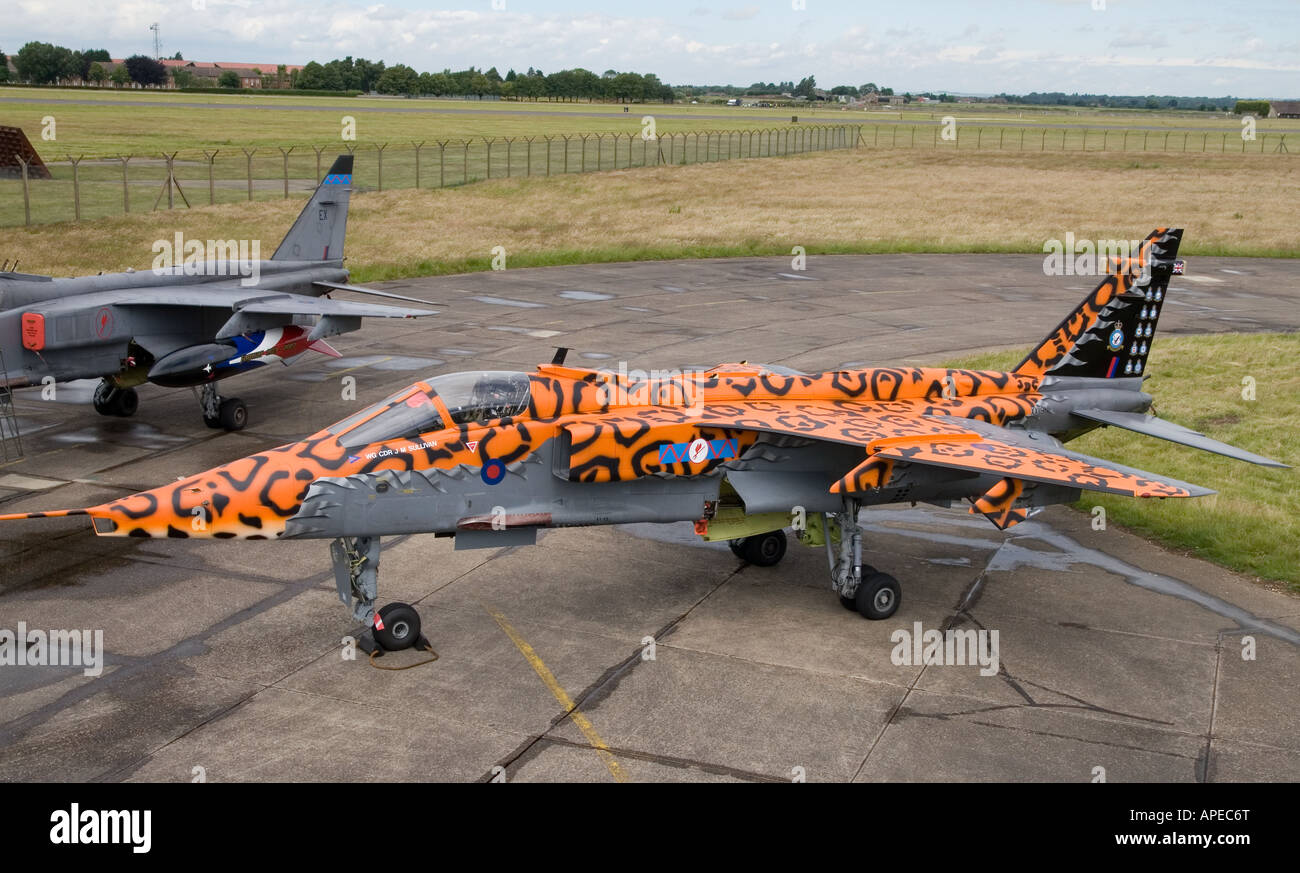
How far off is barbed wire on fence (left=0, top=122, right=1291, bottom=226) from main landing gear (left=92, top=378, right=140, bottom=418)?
22083mm

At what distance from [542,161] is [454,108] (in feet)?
226

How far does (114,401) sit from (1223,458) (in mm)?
21167

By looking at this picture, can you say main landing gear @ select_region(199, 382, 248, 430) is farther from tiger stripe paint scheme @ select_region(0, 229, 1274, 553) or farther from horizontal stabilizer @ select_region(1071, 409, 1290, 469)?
horizontal stabilizer @ select_region(1071, 409, 1290, 469)

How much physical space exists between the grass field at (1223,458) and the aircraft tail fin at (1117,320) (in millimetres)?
2829

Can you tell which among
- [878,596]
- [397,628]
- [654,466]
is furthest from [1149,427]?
[397,628]

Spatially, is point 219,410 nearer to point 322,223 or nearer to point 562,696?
point 322,223

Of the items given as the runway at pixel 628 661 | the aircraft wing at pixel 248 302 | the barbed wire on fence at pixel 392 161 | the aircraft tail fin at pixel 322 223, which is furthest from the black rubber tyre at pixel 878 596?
the barbed wire on fence at pixel 392 161

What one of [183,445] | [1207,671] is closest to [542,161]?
[183,445]

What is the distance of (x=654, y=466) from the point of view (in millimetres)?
12883

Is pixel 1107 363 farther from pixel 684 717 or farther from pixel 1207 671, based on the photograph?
pixel 684 717

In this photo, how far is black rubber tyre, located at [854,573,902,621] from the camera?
44.5ft

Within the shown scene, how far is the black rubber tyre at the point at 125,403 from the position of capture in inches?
867

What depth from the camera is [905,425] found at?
45.0 ft
